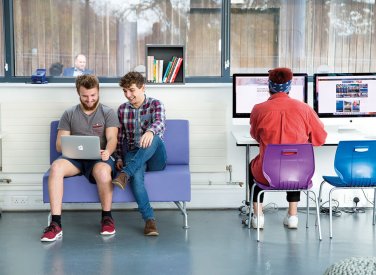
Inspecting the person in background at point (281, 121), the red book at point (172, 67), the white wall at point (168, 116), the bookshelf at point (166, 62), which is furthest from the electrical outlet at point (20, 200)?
the person in background at point (281, 121)

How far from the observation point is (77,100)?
5555 mm

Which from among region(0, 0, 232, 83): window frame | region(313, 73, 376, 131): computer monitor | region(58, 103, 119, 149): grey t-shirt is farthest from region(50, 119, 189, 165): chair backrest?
region(313, 73, 376, 131): computer monitor

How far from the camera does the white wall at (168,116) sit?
5.54 meters

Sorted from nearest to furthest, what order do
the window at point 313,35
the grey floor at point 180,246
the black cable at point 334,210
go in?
the grey floor at point 180,246, the black cable at point 334,210, the window at point 313,35

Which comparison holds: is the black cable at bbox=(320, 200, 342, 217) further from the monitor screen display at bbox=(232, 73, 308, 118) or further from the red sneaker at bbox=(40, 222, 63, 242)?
the red sneaker at bbox=(40, 222, 63, 242)

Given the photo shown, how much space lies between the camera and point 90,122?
5.02 meters

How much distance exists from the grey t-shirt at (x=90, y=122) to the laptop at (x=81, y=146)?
227mm

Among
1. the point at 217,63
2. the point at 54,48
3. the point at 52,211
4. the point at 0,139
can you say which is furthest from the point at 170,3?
the point at 52,211

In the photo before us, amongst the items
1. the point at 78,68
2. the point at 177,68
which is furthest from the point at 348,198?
the point at 78,68

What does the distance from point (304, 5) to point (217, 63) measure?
0.95 metres

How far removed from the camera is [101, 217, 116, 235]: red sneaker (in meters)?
4.78

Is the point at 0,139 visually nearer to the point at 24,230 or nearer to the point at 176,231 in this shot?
the point at 24,230

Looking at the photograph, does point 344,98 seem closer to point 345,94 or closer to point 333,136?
point 345,94

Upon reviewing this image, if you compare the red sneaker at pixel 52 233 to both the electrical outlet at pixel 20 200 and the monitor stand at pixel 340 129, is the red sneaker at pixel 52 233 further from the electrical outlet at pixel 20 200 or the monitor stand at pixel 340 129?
the monitor stand at pixel 340 129
